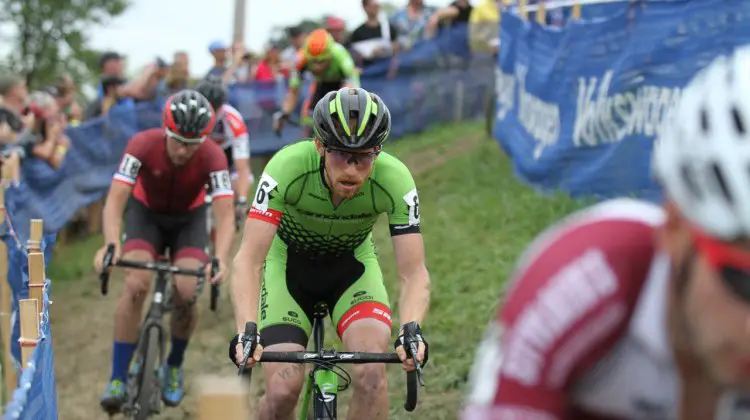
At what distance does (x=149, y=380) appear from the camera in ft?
23.6

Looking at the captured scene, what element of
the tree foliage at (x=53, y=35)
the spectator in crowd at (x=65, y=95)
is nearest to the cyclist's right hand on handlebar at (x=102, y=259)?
the spectator in crowd at (x=65, y=95)

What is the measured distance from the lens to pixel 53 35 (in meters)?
32.4

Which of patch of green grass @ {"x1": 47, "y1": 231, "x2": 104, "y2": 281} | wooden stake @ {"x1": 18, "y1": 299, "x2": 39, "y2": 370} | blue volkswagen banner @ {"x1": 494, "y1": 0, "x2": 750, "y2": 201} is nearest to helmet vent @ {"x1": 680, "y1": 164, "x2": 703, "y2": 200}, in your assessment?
wooden stake @ {"x1": 18, "y1": 299, "x2": 39, "y2": 370}

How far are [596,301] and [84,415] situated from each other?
23.4 ft

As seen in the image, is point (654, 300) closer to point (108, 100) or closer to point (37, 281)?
point (37, 281)

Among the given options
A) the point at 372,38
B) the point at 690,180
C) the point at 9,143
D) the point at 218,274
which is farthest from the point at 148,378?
the point at 372,38

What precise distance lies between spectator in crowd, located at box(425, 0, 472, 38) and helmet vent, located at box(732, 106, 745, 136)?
17.2m

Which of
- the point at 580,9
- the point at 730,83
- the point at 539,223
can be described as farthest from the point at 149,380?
the point at 580,9

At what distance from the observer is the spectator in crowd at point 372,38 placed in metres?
17.7

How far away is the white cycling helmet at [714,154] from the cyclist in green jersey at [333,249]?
289 centimetres

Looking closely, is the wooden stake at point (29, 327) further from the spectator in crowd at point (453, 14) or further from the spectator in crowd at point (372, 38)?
the spectator in crowd at point (453, 14)

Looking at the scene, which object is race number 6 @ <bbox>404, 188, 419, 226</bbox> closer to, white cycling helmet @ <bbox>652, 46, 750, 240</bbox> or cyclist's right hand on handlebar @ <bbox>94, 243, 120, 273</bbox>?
cyclist's right hand on handlebar @ <bbox>94, 243, 120, 273</bbox>

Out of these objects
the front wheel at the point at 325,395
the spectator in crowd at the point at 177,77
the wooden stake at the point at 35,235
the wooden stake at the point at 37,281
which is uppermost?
the spectator in crowd at the point at 177,77

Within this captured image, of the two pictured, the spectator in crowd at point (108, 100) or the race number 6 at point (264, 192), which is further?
the spectator in crowd at point (108, 100)
